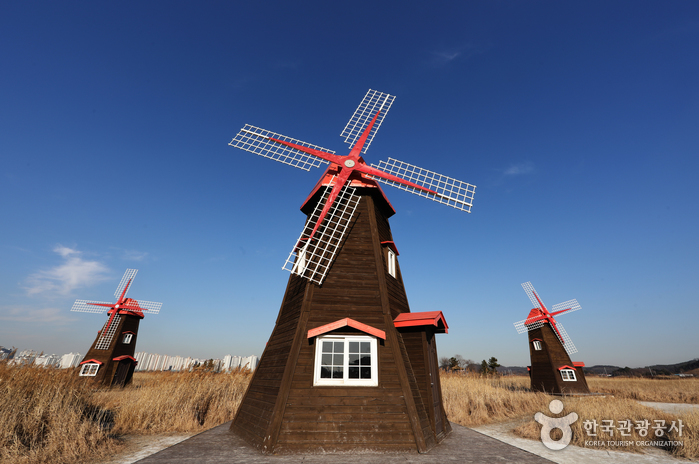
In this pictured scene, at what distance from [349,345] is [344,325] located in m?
0.57

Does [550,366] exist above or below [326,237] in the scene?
below

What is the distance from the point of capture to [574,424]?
8.99m

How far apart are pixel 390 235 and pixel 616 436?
8.56 metres

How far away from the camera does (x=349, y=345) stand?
7.70 metres

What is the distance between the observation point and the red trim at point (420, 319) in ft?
27.3

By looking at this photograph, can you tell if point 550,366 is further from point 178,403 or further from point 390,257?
point 178,403

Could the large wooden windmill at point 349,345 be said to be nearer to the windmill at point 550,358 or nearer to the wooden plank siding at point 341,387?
the wooden plank siding at point 341,387

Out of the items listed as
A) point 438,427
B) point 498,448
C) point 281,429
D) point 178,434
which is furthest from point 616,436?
point 178,434

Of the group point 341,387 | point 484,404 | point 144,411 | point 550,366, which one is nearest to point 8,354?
point 144,411

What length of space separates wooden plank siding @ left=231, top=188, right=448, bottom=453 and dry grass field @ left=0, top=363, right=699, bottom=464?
3.33 meters

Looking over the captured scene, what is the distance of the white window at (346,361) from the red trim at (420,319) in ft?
4.01

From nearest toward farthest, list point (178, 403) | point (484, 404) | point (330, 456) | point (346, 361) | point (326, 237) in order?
point (330, 456)
point (346, 361)
point (326, 237)
point (178, 403)
point (484, 404)

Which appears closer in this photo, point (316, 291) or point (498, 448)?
point (498, 448)

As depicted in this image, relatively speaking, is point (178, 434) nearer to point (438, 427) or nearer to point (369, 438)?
point (369, 438)
